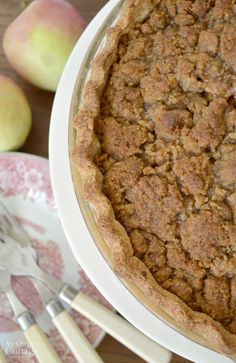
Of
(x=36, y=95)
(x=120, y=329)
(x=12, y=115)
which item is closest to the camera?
(x=120, y=329)

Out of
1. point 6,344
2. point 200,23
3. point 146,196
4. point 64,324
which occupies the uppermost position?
point 200,23

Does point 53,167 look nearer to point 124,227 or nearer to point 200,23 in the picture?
point 124,227

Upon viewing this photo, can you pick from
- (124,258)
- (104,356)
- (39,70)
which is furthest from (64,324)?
(39,70)

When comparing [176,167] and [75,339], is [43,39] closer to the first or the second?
[176,167]

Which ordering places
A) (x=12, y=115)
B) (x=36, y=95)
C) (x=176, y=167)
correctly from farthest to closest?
(x=36, y=95) → (x=12, y=115) → (x=176, y=167)

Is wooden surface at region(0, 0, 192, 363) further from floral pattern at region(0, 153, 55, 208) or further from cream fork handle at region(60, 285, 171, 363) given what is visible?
cream fork handle at region(60, 285, 171, 363)

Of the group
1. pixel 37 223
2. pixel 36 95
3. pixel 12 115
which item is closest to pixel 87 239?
pixel 37 223

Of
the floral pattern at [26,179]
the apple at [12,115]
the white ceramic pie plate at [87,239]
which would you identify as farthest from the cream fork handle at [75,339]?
the apple at [12,115]
